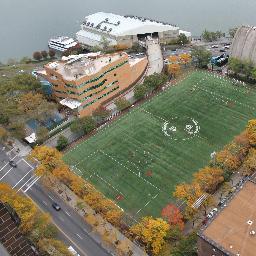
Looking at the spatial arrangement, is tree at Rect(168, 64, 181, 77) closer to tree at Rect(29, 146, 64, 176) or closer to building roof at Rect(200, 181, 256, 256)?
tree at Rect(29, 146, 64, 176)

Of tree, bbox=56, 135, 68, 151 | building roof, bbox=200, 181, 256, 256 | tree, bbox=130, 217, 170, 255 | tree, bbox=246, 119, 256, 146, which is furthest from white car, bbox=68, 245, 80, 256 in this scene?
tree, bbox=246, 119, 256, 146

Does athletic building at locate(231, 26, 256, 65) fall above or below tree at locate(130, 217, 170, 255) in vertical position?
above

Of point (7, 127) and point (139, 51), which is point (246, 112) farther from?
point (7, 127)

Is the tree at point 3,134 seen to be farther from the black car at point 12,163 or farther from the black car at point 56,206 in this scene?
the black car at point 56,206

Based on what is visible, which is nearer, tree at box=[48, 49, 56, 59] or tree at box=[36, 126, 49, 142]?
tree at box=[36, 126, 49, 142]

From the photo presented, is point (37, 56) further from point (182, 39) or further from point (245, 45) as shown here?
point (245, 45)

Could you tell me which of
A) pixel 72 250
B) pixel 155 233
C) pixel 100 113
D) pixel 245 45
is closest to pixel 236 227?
pixel 155 233

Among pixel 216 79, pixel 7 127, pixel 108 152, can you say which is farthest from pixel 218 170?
pixel 7 127
